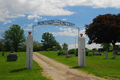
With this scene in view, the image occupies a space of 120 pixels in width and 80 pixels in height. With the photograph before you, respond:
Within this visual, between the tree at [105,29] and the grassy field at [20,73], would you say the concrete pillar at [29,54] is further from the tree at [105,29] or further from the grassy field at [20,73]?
the tree at [105,29]

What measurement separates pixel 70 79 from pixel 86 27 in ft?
116

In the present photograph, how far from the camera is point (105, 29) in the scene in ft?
116

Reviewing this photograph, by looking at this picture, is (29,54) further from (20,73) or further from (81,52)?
(81,52)

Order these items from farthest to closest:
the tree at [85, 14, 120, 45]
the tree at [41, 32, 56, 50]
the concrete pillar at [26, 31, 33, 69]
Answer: the tree at [41, 32, 56, 50] → the tree at [85, 14, 120, 45] → the concrete pillar at [26, 31, 33, 69]

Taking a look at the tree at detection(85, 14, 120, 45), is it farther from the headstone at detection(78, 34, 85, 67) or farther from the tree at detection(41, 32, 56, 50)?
the tree at detection(41, 32, 56, 50)

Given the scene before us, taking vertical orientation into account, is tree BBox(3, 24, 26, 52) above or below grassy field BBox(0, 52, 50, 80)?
above

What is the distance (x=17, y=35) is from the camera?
67625 mm

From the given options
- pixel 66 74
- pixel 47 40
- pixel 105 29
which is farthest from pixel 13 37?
pixel 66 74

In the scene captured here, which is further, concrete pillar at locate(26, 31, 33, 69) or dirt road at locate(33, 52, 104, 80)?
concrete pillar at locate(26, 31, 33, 69)

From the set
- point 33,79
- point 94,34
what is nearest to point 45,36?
point 94,34

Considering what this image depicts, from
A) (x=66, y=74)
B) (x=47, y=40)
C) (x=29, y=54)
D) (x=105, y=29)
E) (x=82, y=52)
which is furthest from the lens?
(x=47, y=40)

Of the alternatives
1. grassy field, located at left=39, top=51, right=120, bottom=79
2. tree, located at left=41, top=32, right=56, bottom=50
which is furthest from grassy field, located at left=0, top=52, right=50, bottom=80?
tree, located at left=41, top=32, right=56, bottom=50

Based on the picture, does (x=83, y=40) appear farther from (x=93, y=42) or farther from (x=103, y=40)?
(x=93, y=42)

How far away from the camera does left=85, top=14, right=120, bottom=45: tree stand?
1336 inches
